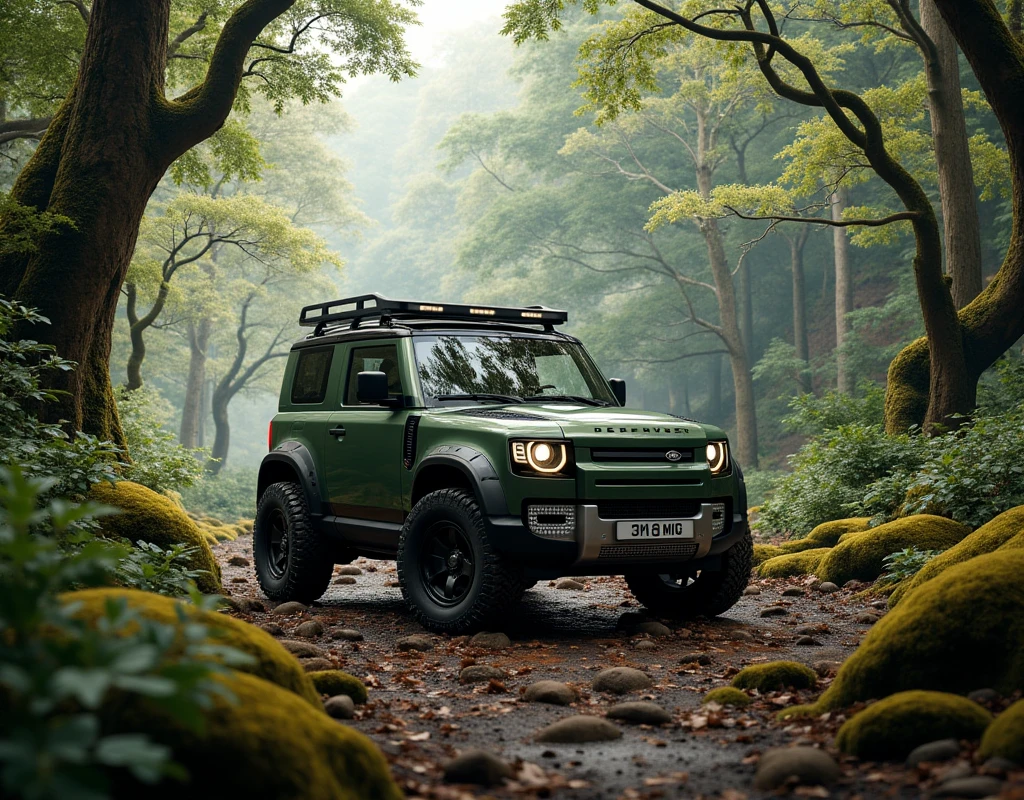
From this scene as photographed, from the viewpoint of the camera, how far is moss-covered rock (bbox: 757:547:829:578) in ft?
36.0

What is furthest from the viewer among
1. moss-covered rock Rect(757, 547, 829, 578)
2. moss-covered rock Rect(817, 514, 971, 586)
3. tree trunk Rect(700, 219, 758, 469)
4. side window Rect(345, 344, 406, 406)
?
tree trunk Rect(700, 219, 758, 469)

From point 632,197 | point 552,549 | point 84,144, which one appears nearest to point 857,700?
point 552,549

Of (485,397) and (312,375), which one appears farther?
(312,375)

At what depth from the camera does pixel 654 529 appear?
7.05 meters

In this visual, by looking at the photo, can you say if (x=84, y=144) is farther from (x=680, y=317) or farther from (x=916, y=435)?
(x=680, y=317)

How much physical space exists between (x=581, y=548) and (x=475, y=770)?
3140 millimetres

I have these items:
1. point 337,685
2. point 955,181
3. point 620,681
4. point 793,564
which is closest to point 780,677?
point 620,681

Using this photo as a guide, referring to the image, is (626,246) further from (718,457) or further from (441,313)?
(718,457)

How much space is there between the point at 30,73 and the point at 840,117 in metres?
11.5

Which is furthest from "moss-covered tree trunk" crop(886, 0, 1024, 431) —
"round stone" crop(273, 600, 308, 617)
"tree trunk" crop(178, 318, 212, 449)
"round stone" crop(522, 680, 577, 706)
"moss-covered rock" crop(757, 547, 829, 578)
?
"tree trunk" crop(178, 318, 212, 449)

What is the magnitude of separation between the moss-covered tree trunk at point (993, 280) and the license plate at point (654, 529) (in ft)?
23.5

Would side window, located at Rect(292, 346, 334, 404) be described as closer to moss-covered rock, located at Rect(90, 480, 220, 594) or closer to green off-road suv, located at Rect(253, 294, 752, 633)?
green off-road suv, located at Rect(253, 294, 752, 633)

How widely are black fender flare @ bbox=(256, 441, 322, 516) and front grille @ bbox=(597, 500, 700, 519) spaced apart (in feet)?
9.89

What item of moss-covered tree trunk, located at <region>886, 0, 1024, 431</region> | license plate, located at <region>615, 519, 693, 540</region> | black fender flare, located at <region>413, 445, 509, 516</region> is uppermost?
moss-covered tree trunk, located at <region>886, 0, 1024, 431</region>
